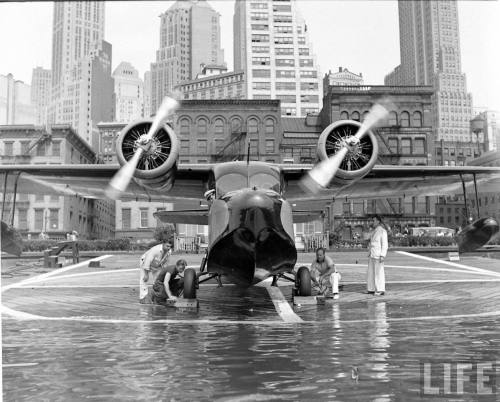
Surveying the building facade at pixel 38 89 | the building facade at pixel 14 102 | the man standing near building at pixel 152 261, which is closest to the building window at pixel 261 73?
the building facade at pixel 38 89

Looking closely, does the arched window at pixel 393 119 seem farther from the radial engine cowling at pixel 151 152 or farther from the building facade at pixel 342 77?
the radial engine cowling at pixel 151 152

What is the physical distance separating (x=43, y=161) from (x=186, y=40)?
35.1 m

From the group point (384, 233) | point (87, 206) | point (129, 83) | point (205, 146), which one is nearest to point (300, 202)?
point (384, 233)

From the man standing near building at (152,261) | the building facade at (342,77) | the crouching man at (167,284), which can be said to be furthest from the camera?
the building facade at (342,77)

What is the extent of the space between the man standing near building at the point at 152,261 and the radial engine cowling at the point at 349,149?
14.4 feet

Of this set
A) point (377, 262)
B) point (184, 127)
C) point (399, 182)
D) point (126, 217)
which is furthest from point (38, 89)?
point (126, 217)

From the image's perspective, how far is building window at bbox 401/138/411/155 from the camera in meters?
57.2

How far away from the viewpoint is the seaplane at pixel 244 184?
28.8 feet

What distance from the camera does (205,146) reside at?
187ft

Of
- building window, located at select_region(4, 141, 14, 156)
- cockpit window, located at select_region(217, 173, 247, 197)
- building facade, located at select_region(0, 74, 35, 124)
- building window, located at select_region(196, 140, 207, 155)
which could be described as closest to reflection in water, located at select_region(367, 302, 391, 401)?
cockpit window, located at select_region(217, 173, 247, 197)

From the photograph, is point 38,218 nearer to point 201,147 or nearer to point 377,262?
point 201,147

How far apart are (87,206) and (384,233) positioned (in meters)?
62.1

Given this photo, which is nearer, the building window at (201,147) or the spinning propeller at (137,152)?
the spinning propeller at (137,152)

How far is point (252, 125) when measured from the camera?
58.1m
